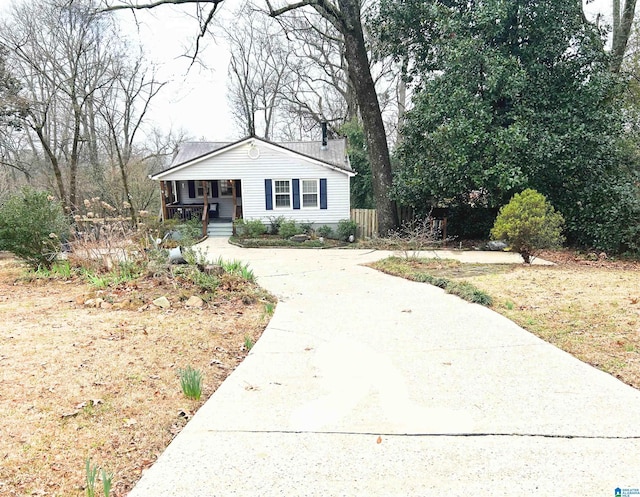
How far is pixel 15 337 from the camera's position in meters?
4.59

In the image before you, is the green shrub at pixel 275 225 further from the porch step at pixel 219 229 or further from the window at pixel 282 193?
the porch step at pixel 219 229

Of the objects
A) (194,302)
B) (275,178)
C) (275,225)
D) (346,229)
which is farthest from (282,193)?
(194,302)

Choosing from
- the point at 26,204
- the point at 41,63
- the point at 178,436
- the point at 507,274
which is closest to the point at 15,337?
the point at 178,436

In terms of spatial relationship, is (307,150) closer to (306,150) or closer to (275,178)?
(306,150)

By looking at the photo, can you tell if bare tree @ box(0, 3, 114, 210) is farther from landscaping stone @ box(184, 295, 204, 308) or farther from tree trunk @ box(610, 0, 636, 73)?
tree trunk @ box(610, 0, 636, 73)

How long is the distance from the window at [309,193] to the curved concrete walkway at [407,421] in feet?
45.2

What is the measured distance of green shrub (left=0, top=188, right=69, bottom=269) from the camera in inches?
310

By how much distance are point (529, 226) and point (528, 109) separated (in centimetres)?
558

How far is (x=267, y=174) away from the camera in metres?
18.4

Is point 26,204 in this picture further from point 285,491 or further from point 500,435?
point 500,435

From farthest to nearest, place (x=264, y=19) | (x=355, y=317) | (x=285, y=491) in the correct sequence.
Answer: (x=264, y=19)
(x=355, y=317)
(x=285, y=491)

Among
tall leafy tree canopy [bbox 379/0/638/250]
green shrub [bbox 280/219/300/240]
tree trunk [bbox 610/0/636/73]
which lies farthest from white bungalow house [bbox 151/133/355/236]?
tree trunk [bbox 610/0/636/73]

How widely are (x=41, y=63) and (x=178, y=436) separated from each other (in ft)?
68.8

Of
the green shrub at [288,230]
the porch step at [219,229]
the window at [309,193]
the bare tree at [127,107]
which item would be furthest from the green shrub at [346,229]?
the bare tree at [127,107]
